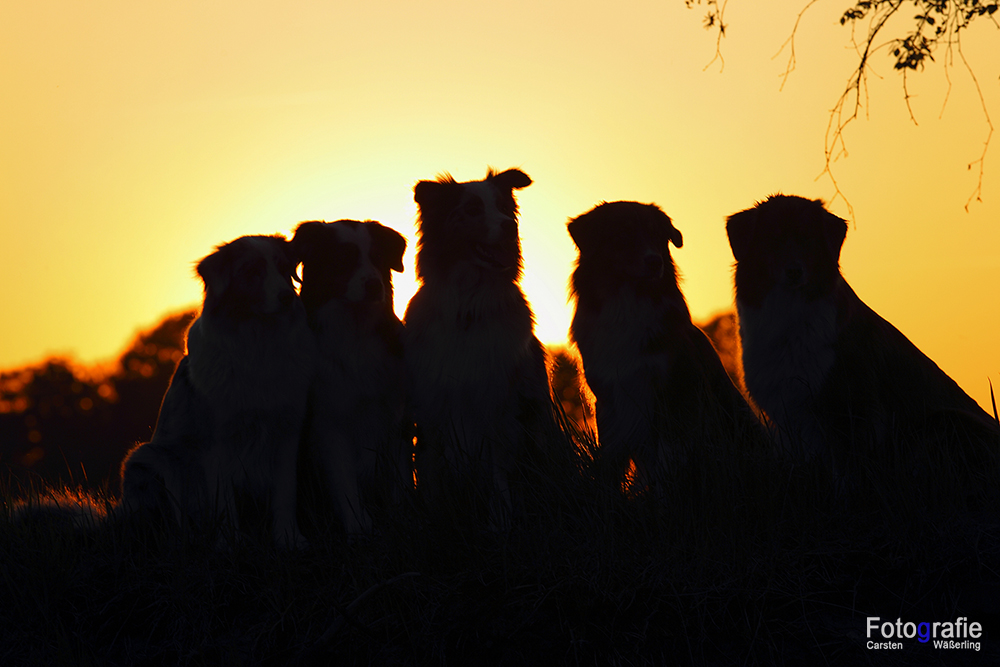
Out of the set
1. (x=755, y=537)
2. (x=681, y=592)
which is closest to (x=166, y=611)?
(x=681, y=592)

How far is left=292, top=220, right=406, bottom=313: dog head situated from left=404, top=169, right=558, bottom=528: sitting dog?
0.46 meters

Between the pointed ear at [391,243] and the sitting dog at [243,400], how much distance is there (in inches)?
24.6

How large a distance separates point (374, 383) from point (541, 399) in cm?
118

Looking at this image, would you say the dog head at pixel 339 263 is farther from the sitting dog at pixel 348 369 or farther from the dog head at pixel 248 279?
the dog head at pixel 248 279

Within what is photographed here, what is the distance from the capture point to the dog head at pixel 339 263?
5352 millimetres

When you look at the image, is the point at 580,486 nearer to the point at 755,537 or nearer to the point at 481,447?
the point at 481,447

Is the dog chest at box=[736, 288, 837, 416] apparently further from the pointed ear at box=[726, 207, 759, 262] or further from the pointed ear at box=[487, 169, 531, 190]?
the pointed ear at box=[487, 169, 531, 190]

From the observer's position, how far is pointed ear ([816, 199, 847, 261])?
5793mm

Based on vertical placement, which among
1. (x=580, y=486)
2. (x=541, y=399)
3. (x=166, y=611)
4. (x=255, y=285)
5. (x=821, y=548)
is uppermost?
(x=255, y=285)

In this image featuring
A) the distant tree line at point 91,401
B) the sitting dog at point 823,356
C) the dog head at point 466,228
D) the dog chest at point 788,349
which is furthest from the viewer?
the distant tree line at point 91,401

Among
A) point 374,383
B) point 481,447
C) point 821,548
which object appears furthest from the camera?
point 374,383

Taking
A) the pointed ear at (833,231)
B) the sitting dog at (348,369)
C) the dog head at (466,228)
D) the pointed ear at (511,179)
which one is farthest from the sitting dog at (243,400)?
the pointed ear at (833,231)

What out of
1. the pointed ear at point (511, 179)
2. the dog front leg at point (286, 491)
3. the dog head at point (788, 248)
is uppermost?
the pointed ear at point (511, 179)

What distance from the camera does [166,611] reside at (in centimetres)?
445
